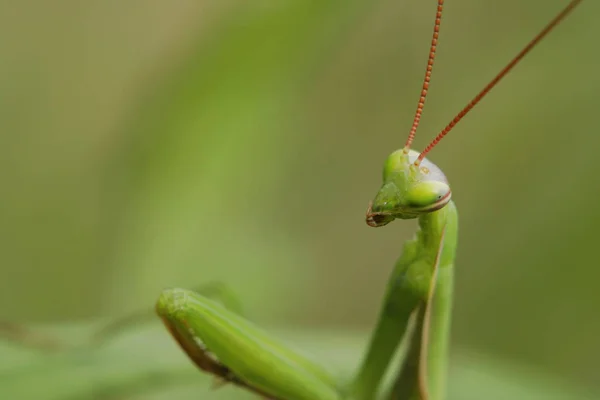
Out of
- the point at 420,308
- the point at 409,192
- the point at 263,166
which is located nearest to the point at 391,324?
the point at 420,308

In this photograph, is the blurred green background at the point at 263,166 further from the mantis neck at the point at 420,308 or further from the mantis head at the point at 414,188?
the mantis head at the point at 414,188

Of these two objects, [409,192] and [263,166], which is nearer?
[409,192]

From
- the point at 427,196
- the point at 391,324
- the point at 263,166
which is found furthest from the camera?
the point at 263,166

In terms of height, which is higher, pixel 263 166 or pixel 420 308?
pixel 263 166

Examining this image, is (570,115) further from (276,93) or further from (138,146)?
(138,146)

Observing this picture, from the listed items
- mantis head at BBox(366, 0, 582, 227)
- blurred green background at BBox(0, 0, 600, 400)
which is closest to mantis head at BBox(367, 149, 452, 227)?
mantis head at BBox(366, 0, 582, 227)

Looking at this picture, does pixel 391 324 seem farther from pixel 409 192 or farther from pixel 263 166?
pixel 263 166

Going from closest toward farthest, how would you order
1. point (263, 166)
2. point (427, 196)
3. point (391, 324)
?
point (427, 196)
point (391, 324)
point (263, 166)

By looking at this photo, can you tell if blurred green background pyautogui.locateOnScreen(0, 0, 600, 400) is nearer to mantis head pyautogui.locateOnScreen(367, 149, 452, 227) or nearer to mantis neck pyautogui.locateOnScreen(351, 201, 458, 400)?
mantis neck pyautogui.locateOnScreen(351, 201, 458, 400)
